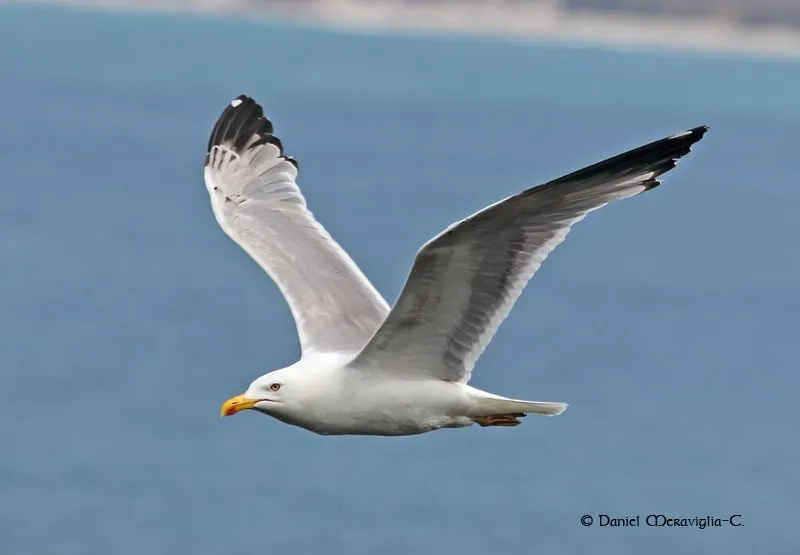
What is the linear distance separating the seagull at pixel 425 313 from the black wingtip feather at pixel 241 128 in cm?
138

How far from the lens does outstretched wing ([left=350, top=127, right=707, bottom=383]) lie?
10453mm

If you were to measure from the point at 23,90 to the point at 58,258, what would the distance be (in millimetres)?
99071

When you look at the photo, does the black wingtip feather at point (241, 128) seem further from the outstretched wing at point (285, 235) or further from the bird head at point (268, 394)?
the bird head at point (268, 394)

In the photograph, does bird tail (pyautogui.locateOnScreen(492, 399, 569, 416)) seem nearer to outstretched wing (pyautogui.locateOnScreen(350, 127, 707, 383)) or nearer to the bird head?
outstretched wing (pyautogui.locateOnScreen(350, 127, 707, 383))

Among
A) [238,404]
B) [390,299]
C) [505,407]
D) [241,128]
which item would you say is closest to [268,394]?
[238,404]

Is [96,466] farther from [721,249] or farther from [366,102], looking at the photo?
[366,102]

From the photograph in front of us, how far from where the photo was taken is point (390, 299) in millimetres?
47469

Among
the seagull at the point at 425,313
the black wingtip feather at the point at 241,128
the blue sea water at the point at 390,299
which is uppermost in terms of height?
the blue sea water at the point at 390,299

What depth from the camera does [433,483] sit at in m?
48.1

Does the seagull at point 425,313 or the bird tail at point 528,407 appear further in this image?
the bird tail at point 528,407

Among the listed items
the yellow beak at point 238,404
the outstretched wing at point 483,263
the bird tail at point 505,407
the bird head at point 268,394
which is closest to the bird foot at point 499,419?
the bird tail at point 505,407

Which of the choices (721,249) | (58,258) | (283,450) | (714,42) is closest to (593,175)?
(283,450)

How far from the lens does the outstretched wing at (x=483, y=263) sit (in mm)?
10453

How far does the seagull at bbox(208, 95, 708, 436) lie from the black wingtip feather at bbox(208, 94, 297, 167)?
1.38 metres
